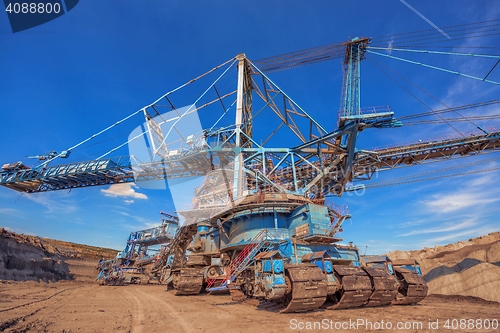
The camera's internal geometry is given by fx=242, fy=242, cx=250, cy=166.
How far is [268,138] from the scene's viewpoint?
2289 cm

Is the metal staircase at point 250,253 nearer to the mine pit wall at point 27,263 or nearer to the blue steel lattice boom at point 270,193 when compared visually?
the blue steel lattice boom at point 270,193

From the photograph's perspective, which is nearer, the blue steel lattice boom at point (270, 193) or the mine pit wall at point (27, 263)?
the blue steel lattice boom at point (270, 193)

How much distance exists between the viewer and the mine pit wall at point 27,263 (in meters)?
21.8

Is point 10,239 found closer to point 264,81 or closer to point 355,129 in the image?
point 264,81

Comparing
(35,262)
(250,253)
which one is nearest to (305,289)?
(250,253)

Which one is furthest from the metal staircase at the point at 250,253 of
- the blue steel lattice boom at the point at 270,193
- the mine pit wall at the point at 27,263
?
the mine pit wall at the point at 27,263

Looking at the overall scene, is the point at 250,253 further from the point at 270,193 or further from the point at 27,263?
the point at 27,263

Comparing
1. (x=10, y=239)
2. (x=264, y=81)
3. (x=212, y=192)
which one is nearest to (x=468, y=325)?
(x=212, y=192)

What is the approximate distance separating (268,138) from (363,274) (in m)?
15.8

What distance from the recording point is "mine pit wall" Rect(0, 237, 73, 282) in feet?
71.6

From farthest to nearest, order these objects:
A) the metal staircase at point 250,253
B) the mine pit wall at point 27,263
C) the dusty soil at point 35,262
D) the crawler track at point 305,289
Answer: the dusty soil at point 35,262
the mine pit wall at point 27,263
the metal staircase at point 250,253
the crawler track at point 305,289

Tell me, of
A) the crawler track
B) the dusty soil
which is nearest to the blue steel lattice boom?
the crawler track

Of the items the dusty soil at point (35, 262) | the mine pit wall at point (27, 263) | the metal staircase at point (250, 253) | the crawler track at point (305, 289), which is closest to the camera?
the crawler track at point (305, 289)

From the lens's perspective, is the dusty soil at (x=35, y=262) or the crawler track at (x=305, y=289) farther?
the dusty soil at (x=35, y=262)
